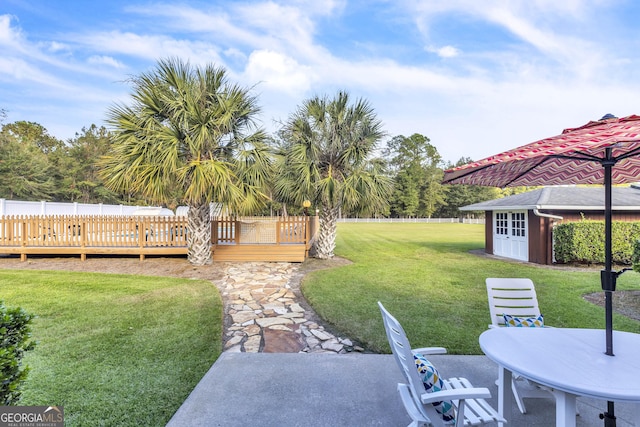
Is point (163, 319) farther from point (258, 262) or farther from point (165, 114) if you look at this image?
point (165, 114)

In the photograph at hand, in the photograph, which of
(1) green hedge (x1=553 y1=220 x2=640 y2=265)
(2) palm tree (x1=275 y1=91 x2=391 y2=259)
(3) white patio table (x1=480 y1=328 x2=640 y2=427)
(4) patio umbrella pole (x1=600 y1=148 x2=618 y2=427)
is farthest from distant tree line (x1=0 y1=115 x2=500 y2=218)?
(4) patio umbrella pole (x1=600 y1=148 x2=618 y2=427)

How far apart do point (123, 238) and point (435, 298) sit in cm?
966

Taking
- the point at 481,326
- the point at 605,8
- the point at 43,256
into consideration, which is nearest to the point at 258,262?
the point at 481,326

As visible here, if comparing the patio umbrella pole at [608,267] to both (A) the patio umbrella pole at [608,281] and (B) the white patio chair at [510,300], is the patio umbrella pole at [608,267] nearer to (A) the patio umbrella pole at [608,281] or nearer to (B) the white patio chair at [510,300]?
(A) the patio umbrella pole at [608,281]

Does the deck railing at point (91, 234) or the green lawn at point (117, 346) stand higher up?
the deck railing at point (91, 234)

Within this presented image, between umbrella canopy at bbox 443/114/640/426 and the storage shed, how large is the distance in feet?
28.3

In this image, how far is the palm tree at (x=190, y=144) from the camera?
764cm

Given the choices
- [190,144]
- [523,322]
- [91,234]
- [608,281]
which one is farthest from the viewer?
[91,234]

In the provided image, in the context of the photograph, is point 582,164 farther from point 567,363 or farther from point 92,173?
point 92,173

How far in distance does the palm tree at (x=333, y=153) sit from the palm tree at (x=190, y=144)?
3.71 ft

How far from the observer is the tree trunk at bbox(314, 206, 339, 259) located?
9869 mm

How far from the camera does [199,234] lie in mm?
8742

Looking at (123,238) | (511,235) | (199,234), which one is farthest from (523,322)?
(123,238)

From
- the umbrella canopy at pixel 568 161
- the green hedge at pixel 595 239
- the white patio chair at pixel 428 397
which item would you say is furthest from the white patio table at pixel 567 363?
the green hedge at pixel 595 239
